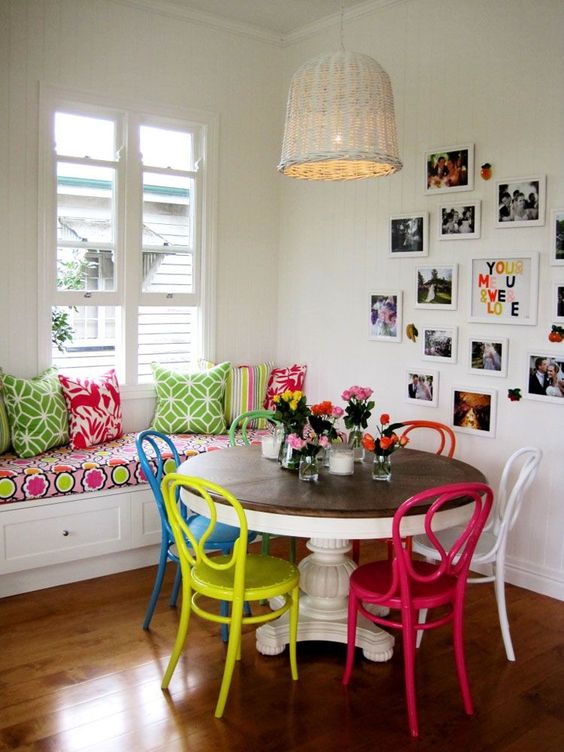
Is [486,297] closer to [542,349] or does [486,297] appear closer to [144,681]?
[542,349]

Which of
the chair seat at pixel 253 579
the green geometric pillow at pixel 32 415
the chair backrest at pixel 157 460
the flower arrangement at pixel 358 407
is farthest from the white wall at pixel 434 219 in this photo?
the green geometric pillow at pixel 32 415

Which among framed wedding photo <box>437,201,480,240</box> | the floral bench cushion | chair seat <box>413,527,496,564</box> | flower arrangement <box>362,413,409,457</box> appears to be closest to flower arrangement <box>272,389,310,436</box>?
flower arrangement <box>362,413,409,457</box>

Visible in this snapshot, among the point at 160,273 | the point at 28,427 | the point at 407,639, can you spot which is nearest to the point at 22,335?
the point at 28,427

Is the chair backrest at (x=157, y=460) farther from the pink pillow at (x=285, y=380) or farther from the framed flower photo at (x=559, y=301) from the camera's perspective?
the framed flower photo at (x=559, y=301)

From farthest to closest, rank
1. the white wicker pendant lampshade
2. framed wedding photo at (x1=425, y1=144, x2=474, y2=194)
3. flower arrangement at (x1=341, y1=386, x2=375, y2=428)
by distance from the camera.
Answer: framed wedding photo at (x1=425, y1=144, x2=474, y2=194), flower arrangement at (x1=341, y1=386, x2=375, y2=428), the white wicker pendant lampshade

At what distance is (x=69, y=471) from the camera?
3.86 m

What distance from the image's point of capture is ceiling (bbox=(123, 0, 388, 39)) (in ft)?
15.0

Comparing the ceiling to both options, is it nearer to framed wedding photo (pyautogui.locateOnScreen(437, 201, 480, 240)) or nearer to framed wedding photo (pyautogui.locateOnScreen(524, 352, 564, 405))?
framed wedding photo (pyautogui.locateOnScreen(437, 201, 480, 240))

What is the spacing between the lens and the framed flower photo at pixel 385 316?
14.8 ft

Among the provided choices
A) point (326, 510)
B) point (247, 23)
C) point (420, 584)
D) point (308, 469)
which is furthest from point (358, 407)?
point (247, 23)

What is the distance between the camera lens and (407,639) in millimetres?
2693

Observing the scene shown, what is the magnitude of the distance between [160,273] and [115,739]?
2.87 m

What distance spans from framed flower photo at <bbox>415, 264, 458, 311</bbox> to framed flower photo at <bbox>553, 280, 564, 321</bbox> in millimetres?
592

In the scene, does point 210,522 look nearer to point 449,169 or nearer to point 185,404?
point 185,404
